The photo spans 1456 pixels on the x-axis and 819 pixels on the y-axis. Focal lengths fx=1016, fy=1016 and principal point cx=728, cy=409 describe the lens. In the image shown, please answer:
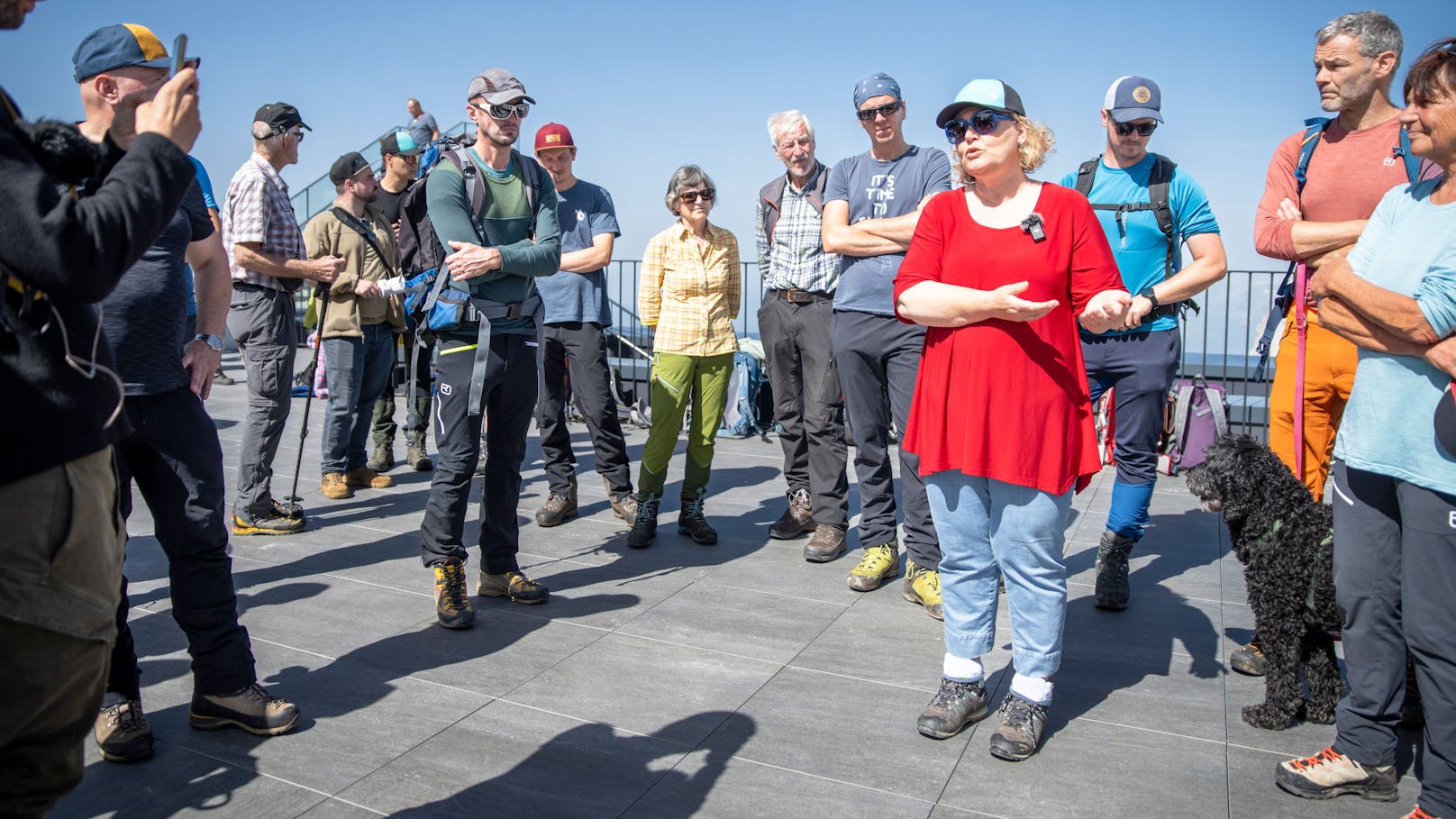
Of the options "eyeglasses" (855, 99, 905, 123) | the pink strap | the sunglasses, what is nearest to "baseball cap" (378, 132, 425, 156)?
"eyeglasses" (855, 99, 905, 123)

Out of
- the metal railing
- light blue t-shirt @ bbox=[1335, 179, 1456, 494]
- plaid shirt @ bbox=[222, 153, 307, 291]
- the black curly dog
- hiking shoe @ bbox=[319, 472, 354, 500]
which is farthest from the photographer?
the metal railing

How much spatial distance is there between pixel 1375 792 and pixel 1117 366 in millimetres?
1928

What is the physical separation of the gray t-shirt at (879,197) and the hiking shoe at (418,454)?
376 cm

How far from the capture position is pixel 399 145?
22.6ft

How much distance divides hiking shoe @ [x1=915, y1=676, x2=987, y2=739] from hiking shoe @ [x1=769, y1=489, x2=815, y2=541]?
236 cm

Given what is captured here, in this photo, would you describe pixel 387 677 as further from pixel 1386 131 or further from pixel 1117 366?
pixel 1386 131

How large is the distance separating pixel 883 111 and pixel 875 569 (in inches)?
84.8

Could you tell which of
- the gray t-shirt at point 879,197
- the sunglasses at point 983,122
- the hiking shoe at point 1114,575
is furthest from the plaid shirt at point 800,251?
the sunglasses at point 983,122

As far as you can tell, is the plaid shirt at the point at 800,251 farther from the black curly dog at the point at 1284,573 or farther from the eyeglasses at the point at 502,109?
the black curly dog at the point at 1284,573

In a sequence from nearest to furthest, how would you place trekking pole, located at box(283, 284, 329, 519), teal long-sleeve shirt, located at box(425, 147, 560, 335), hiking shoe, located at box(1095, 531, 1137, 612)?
teal long-sleeve shirt, located at box(425, 147, 560, 335), hiking shoe, located at box(1095, 531, 1137, 612), trekking pole, located at box(283, 284, 329, 519)

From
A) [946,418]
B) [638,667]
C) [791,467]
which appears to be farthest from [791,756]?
[791,467]

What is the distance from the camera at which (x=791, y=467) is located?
5.89 meters

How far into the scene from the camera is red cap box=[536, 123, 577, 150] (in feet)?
19.5

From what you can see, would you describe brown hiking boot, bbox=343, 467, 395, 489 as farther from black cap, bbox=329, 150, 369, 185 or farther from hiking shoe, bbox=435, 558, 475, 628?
hiking shoe, bbox=435, 558, 475, 628
